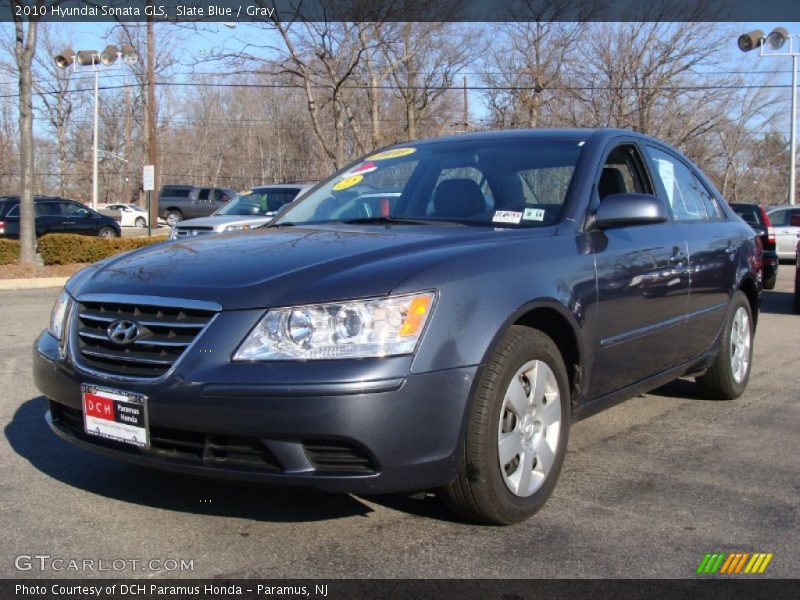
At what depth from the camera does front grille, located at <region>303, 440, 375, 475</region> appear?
2.90 metres

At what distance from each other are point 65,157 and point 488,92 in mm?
39148

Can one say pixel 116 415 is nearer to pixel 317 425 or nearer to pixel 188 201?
pixel 317 425

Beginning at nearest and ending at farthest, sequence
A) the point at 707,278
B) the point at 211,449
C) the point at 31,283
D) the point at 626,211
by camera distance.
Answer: the point at 211,449, the point at 626,211, the point at 707,278, the point at 31,283

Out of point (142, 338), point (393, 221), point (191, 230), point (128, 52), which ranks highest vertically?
point (128, 52)

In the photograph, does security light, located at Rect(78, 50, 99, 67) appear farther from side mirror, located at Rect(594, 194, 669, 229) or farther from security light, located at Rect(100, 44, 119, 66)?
side mirror, located at Rect(594, 194, 669, 229)

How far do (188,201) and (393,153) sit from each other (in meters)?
38.6

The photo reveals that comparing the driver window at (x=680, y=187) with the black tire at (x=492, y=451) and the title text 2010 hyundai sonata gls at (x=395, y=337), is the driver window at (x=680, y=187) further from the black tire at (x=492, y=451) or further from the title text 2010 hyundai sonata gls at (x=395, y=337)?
the black tire at (x=492, y=451)

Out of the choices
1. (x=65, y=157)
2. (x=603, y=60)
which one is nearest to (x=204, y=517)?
(x=603, y=60)

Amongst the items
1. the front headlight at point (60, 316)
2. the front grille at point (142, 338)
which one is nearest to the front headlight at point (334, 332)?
the front grille at point (142, 338)

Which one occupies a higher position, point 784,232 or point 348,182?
point 348,182

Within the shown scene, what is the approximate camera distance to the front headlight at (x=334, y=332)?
2.88m

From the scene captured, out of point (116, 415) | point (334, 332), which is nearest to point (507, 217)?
point (334, 332)

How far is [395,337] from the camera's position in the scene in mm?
2916

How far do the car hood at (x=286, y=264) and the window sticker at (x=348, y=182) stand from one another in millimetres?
880
